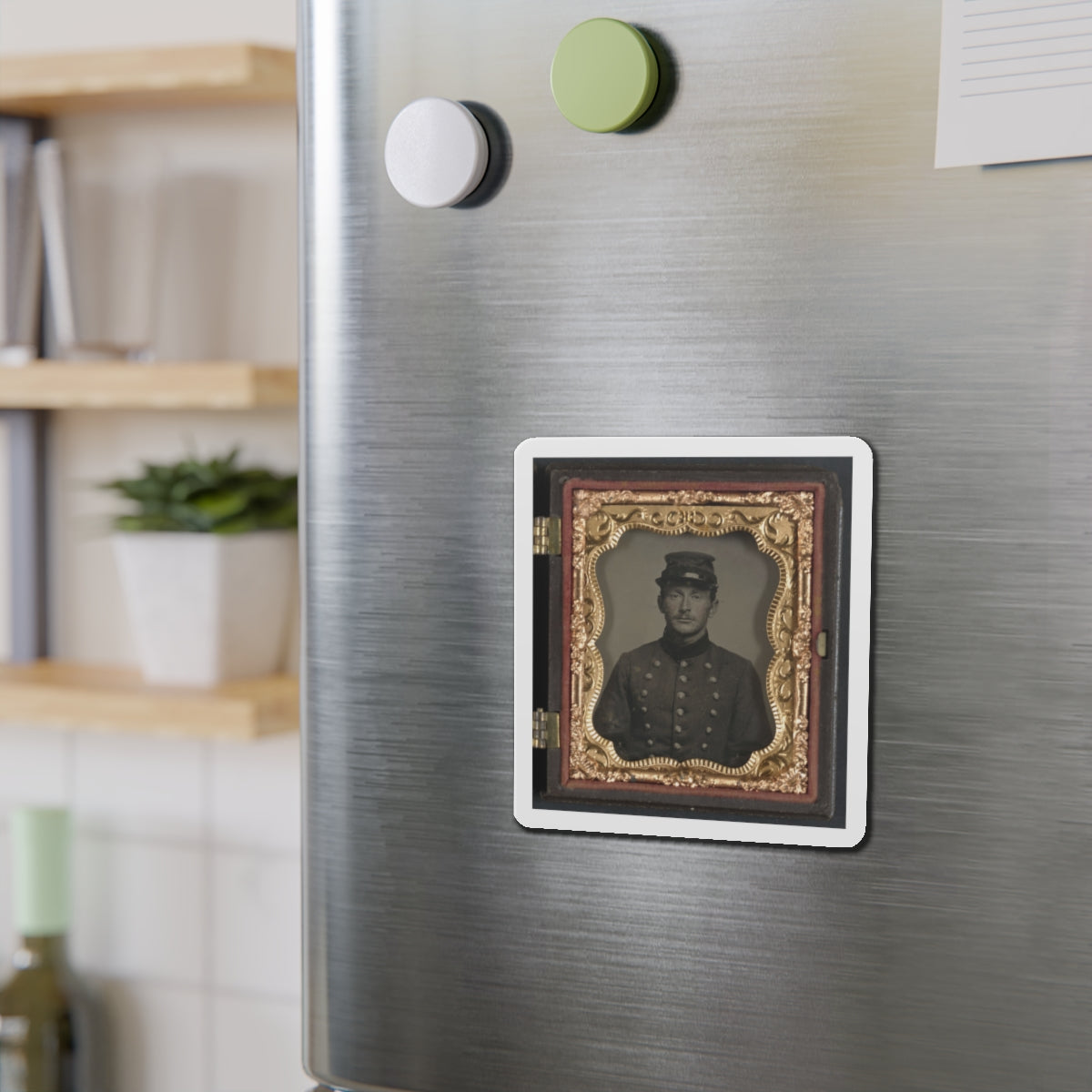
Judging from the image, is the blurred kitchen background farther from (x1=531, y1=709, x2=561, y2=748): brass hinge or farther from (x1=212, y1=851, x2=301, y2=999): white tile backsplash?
(x1=531, y1=709, x2=561, y2=748): brass hinge

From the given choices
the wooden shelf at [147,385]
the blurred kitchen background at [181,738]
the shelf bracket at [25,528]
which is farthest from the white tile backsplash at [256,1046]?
the wooden shelf at [147,385]

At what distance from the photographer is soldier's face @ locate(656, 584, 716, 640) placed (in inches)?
20.6

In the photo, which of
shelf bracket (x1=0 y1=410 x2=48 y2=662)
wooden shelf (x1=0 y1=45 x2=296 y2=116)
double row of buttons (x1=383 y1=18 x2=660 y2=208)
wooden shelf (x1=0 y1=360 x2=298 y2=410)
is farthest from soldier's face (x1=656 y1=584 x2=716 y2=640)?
shelf bracket (x1=0 y1=410 x2=48 y2=662)

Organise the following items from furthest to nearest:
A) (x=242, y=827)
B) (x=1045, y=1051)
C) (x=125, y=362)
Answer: (x=242, y=827)
(x=125, y=362)
(x=1045, y=1051)

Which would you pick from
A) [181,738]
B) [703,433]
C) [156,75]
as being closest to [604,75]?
[703,433]

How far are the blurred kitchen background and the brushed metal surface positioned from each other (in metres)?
0.64

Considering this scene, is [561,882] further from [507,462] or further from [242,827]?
[242,827]

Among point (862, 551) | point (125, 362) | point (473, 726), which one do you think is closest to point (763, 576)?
point (862, 551)

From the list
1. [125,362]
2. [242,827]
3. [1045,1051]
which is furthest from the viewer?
[242,827]

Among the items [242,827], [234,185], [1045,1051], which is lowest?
[242,827]

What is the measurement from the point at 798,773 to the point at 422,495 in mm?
199

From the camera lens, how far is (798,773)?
1.69 feet

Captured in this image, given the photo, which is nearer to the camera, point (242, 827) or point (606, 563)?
point (606, 563)

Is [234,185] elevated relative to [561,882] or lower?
elevated
